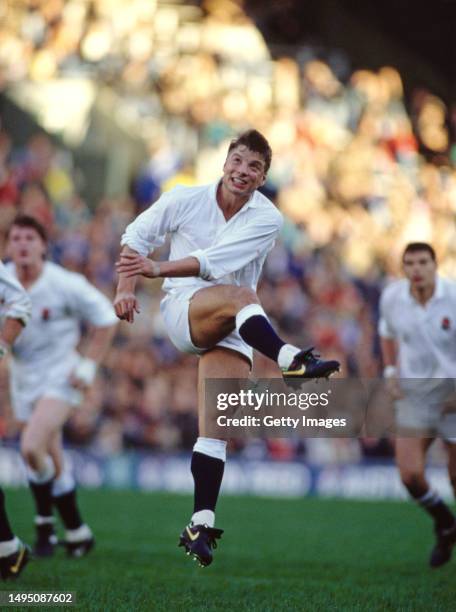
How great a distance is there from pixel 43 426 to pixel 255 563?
81.0 inches

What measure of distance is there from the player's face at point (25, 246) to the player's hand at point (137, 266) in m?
3.11

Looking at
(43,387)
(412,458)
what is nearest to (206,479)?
(412,458)

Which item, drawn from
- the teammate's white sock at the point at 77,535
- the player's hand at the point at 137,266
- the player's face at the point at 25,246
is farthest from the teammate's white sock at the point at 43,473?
the player's hand at the point at 137,266

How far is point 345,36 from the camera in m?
27.7

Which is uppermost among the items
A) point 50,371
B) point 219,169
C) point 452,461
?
point 219,169

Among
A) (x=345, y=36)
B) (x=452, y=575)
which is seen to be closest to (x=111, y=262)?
(x=345, y=36)

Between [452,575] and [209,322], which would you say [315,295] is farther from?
[209,322]

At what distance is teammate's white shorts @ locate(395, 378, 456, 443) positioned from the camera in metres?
9.73

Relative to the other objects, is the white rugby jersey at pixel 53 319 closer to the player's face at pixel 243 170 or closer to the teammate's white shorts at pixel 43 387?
the teammate's white shorts at pixel 43 387

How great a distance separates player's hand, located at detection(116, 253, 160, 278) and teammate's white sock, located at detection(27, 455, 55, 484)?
3675mm

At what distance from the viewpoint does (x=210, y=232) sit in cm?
729

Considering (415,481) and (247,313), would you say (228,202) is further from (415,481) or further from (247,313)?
(415,481)

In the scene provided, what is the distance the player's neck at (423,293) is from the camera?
9.76m

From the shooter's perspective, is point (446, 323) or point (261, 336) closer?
point (261, 336)
